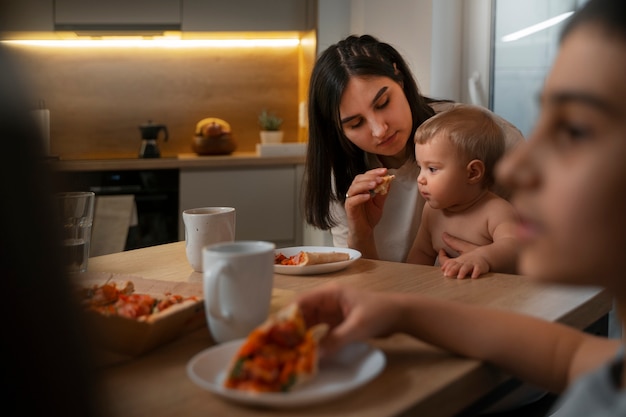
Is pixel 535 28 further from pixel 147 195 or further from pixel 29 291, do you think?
pixel 29 291

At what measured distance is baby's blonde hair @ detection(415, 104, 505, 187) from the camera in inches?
70.9

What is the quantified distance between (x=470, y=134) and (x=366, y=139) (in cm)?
30

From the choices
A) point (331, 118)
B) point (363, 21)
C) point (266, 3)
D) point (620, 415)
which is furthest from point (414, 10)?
point (620, 415)

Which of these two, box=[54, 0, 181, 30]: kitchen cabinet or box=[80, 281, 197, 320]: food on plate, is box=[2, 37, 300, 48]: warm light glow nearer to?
box=[54, 0, 181, 30]: kitchen cabinet

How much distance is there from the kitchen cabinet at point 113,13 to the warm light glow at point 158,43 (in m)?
0.26

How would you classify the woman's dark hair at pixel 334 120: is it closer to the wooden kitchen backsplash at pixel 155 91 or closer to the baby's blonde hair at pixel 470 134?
the baby's blonde hair at pixel 470 134

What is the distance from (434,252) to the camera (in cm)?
194

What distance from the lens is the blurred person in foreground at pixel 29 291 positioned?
0.27m

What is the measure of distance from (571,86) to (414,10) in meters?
2.91

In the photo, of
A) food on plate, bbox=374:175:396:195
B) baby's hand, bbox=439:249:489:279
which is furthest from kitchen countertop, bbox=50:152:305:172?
baby's hand, bbox=439:249:489:279

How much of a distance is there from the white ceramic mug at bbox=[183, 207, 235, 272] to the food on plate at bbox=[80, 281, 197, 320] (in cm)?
28

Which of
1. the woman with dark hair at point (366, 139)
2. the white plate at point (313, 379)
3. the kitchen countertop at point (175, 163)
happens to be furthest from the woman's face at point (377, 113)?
the kitchen countertop at point (175, 163)

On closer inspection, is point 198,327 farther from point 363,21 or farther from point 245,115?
point 245,115

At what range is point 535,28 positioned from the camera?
2990 millimetres
